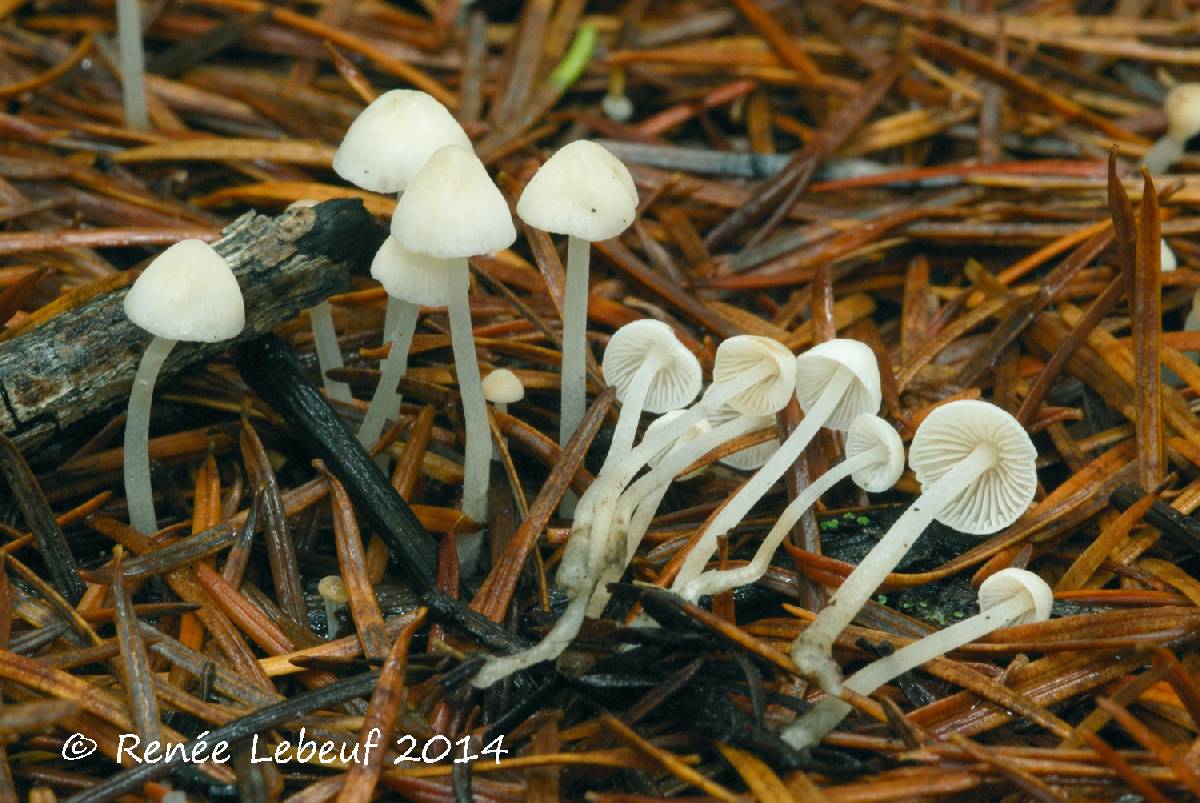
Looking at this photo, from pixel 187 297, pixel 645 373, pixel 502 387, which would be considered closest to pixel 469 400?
pixel 502 387

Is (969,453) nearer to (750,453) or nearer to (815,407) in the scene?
(815,407)

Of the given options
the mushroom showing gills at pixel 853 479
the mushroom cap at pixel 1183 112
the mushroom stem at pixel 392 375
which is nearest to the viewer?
the mushroom showing gills at pixel 853 479

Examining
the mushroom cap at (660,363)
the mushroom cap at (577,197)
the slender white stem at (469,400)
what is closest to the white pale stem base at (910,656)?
the mushroom cap at (660,363)

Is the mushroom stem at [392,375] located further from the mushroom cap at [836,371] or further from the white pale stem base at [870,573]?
the white pale stem base at [870,573]

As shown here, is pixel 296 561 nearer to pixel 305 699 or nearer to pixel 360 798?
pixel 305 699

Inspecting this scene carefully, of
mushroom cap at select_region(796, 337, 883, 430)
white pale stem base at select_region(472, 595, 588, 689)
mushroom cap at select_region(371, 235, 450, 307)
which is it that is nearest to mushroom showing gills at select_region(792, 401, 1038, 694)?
mushroom cap at select_region(796, 337, 883, 430)

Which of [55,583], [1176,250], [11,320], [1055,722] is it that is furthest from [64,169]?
[1176,250]
